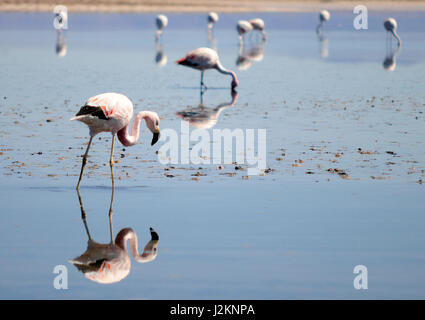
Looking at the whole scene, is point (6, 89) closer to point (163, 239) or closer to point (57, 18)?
point (163, 239)

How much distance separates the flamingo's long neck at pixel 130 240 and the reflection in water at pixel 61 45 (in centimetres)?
2454

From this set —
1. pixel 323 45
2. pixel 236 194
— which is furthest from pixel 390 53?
pixel 236 194

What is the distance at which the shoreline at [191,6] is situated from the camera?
7162 centimetres

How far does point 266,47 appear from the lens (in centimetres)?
4041

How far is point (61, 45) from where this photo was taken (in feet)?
123

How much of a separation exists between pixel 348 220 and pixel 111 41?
3098cm

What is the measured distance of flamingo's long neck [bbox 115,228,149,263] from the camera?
8.48 meters

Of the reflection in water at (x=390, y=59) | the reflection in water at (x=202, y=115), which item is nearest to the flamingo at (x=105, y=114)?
the reflection in water at (x=202, y=115)

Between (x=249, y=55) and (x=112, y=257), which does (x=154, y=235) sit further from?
(x=249, y=55)

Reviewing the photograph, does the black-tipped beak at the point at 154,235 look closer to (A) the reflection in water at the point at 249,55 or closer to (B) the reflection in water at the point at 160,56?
(A) the reflection in water at the point at 249,55

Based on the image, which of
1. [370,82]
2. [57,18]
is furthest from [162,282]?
[57,18]

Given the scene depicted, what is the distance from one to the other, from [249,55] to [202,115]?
17.5 metres

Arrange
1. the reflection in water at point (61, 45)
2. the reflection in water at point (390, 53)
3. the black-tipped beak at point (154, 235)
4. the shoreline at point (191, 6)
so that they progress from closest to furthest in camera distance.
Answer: the black-tipped beak at point (154, 235) → the reflection in water at point (390, 53) → the reflection in water at point (61, 45) → the shoreline at point (191, 6)

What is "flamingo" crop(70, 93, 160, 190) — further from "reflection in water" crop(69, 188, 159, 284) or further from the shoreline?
the shoreline
